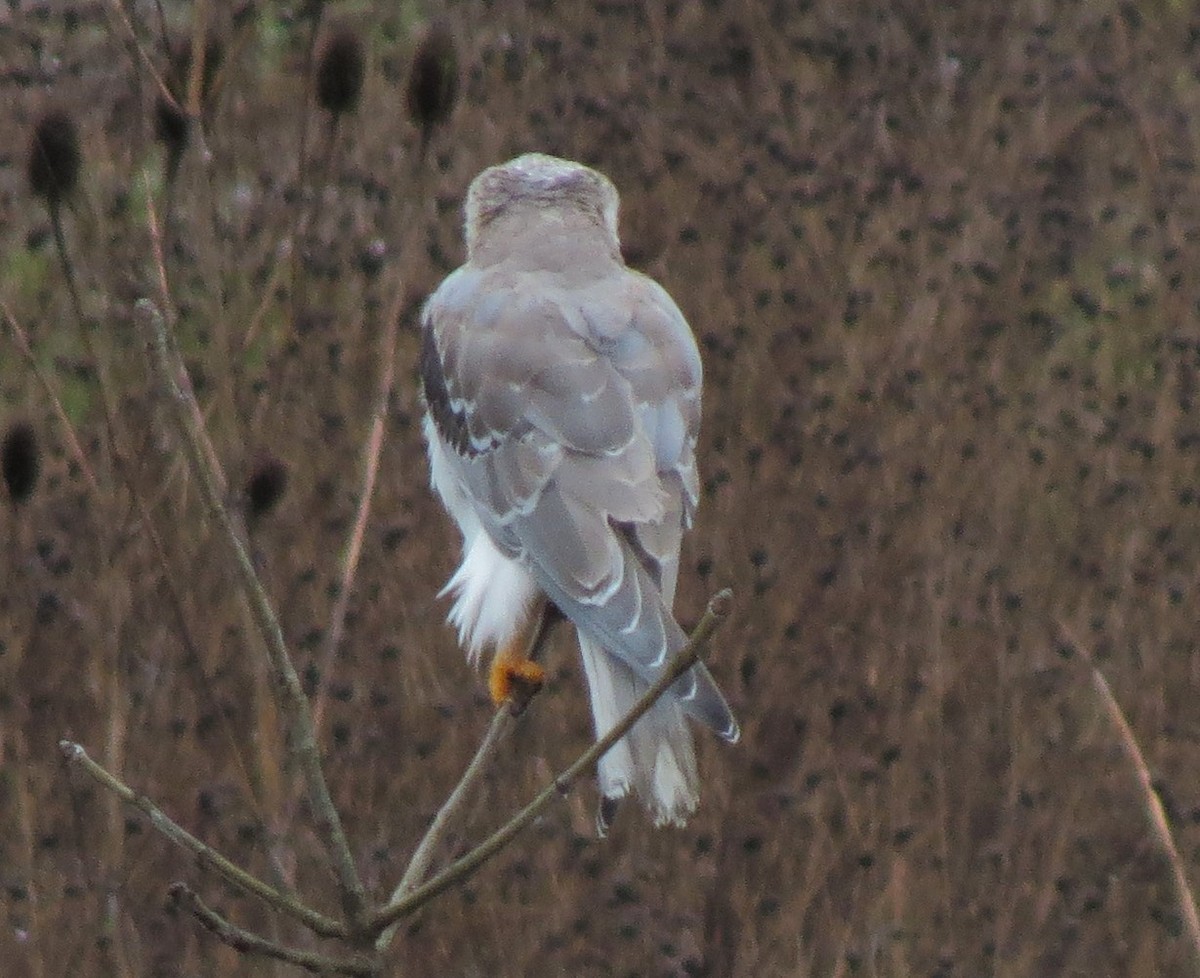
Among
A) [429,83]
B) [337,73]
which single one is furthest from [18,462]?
[429,83]

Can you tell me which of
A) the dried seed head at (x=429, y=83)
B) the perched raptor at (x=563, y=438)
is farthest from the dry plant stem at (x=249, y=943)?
the dried seed head at (x=429, y=83)

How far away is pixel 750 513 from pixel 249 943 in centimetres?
359

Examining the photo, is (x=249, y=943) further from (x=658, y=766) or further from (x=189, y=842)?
(x=658, y=766)

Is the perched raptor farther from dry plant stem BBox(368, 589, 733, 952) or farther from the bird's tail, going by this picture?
dry plant stem BBox(368, 589, 733, 952)

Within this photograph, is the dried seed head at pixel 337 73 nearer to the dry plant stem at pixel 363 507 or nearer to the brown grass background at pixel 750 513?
the dry plant stem at pixel 363 507

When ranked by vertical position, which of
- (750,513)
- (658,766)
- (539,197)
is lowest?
(750,513)

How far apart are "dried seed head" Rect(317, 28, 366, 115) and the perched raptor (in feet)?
1.71

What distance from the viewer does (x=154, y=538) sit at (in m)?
2.27

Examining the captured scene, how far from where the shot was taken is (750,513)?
5273 mm

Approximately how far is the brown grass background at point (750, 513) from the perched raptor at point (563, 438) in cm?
98

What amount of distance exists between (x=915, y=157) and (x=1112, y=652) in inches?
66.5

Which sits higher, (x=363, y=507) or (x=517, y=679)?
(x=363, y=507)

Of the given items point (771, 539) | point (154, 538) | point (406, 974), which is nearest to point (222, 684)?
point (406, 974)

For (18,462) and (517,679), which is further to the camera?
(18,462)
